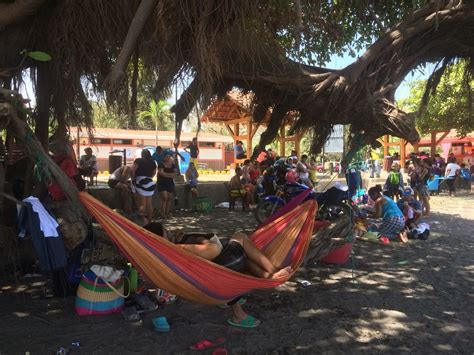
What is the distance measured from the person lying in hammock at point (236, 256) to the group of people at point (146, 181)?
2.86 metres

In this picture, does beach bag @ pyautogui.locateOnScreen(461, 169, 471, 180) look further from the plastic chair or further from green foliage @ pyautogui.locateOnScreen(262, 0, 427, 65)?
green foliage @ pyautogui.locateOnScreen(262, 0, 427, 65)

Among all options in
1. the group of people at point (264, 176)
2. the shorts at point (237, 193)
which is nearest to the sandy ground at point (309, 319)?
the group of people at point (264, 176)

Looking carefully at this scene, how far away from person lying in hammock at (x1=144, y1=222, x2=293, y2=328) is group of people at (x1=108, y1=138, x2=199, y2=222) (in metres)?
2.86

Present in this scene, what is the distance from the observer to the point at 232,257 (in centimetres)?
310

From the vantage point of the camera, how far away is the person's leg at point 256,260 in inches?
127

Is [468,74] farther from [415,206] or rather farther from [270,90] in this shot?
[270,90]

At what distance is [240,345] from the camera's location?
2758 mm

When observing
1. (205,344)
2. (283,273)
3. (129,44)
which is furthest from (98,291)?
(129,44)

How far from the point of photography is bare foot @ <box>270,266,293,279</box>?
119 inches

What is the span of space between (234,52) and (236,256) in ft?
7.82

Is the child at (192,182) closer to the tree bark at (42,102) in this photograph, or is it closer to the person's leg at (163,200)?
the person's leg at (163,200)

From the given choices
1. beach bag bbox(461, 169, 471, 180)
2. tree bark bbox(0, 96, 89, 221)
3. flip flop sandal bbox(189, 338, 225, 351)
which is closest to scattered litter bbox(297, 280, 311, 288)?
flip flop sandal bbox(189, 338, 225, 351)

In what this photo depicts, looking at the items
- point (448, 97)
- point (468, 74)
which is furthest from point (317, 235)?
point (448, 97)

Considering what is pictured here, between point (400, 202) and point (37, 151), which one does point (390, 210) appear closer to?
point (400, 202)
